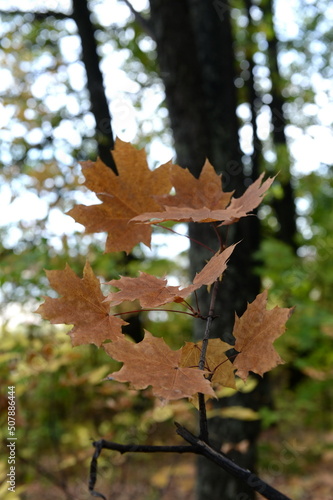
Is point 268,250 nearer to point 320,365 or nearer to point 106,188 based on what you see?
point 320,365

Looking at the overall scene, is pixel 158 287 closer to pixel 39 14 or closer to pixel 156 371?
pixel 156 371

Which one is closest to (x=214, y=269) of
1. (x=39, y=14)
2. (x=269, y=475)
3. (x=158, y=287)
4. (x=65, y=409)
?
(x=158, y=287)

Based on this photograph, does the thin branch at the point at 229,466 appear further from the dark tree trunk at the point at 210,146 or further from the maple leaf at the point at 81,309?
the dark tree trunk at the point at 210,146

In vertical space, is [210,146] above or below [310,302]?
above

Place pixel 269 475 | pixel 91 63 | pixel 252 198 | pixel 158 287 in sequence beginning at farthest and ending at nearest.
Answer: pixel 91 63 < pixel 269 475 < pixel 252 198 < pixel 158 287

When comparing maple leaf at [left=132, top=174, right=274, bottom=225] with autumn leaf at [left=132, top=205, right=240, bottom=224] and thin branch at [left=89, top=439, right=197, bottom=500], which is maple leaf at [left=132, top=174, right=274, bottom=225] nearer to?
autumn leaf at [left=132, top=205, right=240, bottom=224]

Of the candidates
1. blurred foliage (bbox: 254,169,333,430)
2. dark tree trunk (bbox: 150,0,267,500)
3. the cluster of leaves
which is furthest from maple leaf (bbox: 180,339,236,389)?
blurred foliage (bbox: 254,169,333,430)

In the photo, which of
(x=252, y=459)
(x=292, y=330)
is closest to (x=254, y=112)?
(x=292, y=330)
